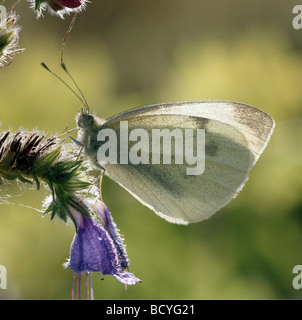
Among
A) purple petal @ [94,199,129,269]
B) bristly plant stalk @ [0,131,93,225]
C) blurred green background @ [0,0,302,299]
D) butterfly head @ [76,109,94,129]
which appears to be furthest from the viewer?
blurred green background @ [0,0,302,299]

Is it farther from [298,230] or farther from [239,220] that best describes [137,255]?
[298,230]

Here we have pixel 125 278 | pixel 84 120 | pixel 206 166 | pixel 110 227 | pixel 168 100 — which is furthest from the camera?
pixel 168 100

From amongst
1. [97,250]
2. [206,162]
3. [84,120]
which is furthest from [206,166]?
[97,250]

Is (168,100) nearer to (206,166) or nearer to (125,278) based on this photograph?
(206,166)

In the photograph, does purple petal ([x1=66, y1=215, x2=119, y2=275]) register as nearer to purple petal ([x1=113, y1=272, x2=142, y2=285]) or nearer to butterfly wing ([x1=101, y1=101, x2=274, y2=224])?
purple petal ([x1=113, y1=272, x2=142, y2=285])

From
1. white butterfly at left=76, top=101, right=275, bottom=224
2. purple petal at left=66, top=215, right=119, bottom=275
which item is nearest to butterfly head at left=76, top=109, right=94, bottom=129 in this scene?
A: white butterfly at left=76, top=101, right=275, bottom=224
